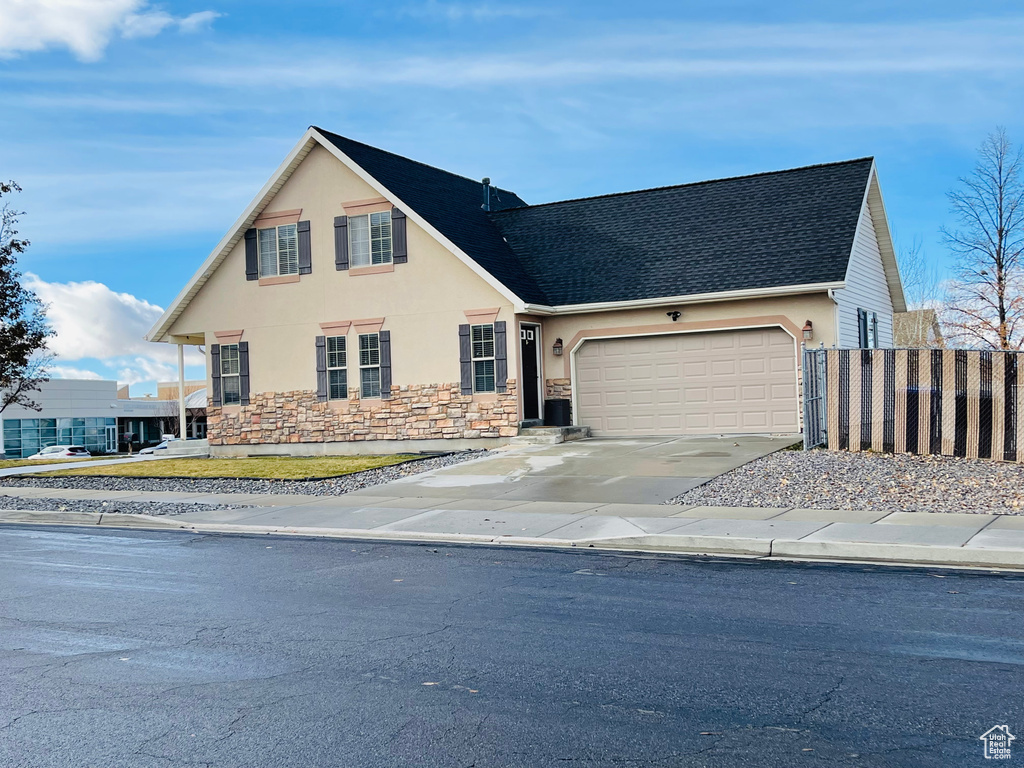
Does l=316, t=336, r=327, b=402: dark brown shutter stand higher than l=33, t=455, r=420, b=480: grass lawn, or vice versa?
l=316, t=336, r=327, b=402: dark brown shutter

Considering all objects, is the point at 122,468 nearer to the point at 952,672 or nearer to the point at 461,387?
the point at 461,387

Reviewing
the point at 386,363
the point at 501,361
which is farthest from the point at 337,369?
the point at 501,361

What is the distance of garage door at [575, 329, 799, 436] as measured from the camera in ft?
69.6

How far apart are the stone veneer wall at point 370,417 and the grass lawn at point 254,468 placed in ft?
4.83

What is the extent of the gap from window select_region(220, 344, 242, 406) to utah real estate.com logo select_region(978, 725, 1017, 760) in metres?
23.5

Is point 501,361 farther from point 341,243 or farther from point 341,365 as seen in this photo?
point 341,243

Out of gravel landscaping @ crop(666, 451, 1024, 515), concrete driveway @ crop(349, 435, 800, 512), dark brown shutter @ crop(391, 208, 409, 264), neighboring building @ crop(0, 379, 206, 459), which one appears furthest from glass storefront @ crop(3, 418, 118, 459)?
gravel landscaping @ crop(666, 451, 1024, 515)

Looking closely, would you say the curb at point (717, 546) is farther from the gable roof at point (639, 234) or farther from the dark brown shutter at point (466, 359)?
the gable roof at point (639, 234)

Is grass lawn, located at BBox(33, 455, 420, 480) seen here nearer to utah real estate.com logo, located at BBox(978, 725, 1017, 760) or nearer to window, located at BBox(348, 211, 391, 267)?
window, located at BBox(348, 211, 391, 267)

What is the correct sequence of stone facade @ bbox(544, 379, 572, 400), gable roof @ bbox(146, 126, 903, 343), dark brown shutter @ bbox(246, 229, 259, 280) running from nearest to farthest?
1. gable roof @ bbox(146, 126, 903, 343)
2. stone facade @ bbox(544, 379, 572, 400)
3. dark brown shutter @ bbox(246, 229, 259, 280)

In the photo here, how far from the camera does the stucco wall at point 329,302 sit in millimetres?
23203

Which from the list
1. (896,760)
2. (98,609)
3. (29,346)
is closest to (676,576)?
(896,760)

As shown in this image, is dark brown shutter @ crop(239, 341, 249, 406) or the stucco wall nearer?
the stucco wall

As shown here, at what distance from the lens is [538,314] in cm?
2325
